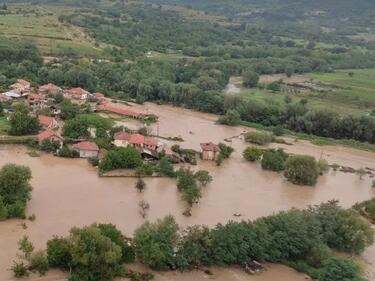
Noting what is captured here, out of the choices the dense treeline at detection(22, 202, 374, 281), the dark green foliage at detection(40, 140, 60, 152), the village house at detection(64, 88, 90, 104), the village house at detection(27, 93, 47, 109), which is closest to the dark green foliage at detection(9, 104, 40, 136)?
the dark green foliage at detection(40, 140, 60, 152)

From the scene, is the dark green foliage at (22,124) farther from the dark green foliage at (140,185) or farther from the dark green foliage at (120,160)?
the dark green foliage at (140,185)

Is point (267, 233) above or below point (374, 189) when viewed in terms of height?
above

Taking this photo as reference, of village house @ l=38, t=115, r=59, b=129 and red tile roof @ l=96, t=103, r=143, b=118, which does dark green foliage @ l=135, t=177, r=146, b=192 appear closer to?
village house @ l=38, t=115, r=59, b=129

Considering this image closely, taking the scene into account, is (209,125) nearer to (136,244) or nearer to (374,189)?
(374,189)

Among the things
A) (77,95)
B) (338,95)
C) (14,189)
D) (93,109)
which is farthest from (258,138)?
(338,95)

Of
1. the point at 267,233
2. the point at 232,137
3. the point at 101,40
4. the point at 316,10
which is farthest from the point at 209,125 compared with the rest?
the point at 316,10

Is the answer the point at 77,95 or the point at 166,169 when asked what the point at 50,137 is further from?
the point at 77,95
